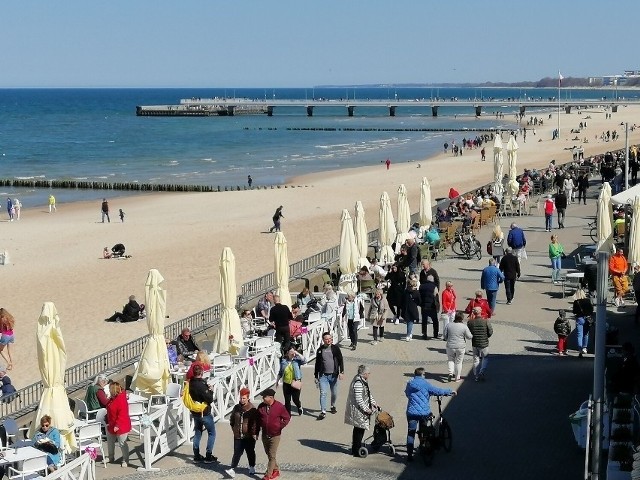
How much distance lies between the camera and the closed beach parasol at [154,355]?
43.6 ft

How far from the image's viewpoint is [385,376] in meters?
14.5

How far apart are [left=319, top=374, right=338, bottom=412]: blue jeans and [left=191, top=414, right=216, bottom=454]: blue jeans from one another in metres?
1.84

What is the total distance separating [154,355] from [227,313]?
216 cm

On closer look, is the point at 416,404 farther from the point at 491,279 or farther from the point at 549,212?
the point at 549,212

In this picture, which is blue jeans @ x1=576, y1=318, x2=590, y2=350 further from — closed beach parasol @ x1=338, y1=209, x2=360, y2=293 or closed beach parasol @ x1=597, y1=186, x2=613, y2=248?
closed beach parasol @ x1=338, y1=209, x2=360, y2=293

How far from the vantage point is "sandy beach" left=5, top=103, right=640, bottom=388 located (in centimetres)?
2325

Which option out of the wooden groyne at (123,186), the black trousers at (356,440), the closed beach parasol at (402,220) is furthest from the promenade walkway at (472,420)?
the wooden groyne at (123,186)

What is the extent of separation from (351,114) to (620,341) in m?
155

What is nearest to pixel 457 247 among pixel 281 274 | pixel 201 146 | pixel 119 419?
pixel 281 274

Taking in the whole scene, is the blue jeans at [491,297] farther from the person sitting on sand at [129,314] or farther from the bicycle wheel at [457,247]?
the person sitting on sand at [129,314]

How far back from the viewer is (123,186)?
60531 mm

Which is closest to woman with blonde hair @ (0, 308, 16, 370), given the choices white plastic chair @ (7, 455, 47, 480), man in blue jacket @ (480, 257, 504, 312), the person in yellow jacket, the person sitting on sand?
the person sitting on sand

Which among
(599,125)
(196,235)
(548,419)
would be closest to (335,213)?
(196,235)

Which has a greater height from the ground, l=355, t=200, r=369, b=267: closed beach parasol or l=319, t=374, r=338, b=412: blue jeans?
l=355, t=200, r=369, b=267: closed beach parasol
